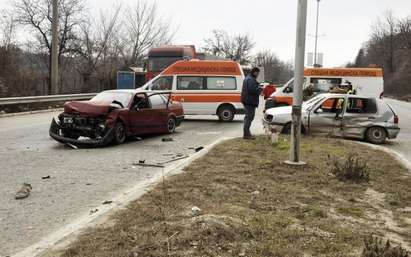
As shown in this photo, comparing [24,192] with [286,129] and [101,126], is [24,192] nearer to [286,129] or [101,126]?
[101,126]

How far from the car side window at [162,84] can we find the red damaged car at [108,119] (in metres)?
5.04

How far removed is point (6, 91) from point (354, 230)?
23779 mm

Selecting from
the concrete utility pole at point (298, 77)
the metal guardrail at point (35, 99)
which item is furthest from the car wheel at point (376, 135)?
the metal guardrail at point (35, 99)

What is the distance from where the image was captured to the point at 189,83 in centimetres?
2045

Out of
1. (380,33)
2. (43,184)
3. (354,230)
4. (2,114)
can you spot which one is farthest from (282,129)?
(380,33)

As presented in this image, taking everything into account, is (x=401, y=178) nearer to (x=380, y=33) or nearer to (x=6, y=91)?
(x=6, y=91)

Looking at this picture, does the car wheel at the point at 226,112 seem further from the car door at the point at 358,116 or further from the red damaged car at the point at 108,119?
the car door at the point at 358,116

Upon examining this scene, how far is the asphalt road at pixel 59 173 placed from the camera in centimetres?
600

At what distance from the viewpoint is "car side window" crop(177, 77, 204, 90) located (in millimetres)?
20406

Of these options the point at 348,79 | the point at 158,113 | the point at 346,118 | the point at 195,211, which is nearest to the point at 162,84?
the point at 158,113

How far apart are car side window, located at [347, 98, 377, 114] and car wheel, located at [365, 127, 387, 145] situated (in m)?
0.54

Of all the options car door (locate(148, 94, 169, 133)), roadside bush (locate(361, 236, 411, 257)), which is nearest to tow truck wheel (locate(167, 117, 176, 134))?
car door (locate(148, 94, 169, 133))

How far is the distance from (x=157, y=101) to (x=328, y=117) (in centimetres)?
502

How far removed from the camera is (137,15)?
164 ft
